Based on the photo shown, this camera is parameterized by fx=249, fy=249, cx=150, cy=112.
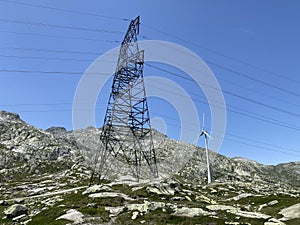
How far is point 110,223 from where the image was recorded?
104ft

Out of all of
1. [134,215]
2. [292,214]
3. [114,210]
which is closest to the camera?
[134,215]

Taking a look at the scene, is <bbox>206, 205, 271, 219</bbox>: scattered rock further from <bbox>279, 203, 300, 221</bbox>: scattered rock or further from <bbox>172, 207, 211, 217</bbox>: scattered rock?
<bbox>279, 203, 300, 221</bbox>: scattered rock

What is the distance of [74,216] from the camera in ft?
115

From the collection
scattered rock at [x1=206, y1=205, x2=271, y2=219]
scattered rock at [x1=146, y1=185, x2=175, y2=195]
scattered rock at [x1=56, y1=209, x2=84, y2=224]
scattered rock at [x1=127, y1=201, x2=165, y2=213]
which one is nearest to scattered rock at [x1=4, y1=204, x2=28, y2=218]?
scattered rock at [x1=56, y1=209, x2=84, y2=224]

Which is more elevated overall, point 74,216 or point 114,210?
point 114,210

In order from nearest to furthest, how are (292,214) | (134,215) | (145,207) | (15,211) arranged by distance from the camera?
(134,215) → (145,207) → (292,214) → (15,211)

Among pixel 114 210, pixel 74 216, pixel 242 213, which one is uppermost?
pixel 114 210

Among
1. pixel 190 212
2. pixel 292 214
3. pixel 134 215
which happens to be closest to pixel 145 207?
pixel 134 215

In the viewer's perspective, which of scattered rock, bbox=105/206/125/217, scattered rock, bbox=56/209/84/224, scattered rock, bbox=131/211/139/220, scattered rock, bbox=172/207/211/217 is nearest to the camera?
scattered rock, bbox=56/209/84/224

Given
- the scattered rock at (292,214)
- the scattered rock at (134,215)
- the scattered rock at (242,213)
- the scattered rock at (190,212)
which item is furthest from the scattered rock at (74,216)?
the scattered rock at (292,214)

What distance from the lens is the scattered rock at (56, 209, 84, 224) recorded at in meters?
33.1

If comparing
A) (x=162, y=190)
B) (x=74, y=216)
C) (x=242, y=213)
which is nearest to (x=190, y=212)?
(x=242, y=213)

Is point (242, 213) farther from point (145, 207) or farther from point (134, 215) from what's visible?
point (134, 215)

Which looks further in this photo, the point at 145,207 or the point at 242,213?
the point at 145,207
